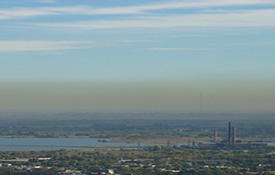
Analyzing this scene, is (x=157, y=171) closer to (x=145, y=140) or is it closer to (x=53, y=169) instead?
(x=53, y=169)

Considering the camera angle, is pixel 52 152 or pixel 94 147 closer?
pixel 52 152

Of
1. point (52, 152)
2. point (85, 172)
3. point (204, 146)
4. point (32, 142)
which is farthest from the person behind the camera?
point (32, 142)

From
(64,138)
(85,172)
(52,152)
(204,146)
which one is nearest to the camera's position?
(85,172)

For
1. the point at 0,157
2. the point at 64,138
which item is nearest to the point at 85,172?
the point at 0,157

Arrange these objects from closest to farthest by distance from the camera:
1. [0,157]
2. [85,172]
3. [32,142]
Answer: [85,172] < [0,157] < [32,142]

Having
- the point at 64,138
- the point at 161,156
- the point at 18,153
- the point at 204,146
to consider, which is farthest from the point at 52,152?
the point at 64,138

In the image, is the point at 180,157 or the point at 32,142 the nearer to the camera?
the point at 180,157

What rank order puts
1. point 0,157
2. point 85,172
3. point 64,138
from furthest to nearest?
1. point 64,138
2. point 0,157
3. point 85,172

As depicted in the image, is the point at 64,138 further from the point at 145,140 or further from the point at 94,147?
the point at 94,147
